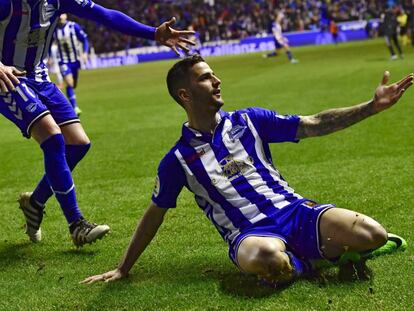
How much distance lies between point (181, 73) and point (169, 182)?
65 centimetres

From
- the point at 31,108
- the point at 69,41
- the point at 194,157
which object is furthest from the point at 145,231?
the point at 69,41

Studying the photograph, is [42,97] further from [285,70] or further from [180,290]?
[285,70]

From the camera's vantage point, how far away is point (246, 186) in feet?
13.3

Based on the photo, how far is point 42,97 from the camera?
17.4ft

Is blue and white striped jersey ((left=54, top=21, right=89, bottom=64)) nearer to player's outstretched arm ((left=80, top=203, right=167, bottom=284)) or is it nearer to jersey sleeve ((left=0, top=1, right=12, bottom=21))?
jersey sleeve ((left=0, top=1, right=12, bottom=21))

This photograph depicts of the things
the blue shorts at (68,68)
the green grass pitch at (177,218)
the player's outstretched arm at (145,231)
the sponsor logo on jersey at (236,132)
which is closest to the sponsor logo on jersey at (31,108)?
the green grass pitch at (177,218)

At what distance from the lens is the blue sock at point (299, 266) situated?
3.83 meters

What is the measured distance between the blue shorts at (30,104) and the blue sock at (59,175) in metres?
0.20

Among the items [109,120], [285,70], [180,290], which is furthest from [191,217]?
[285,70]

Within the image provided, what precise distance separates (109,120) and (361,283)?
10.9 m

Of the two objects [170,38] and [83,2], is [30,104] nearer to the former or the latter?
[83,2]

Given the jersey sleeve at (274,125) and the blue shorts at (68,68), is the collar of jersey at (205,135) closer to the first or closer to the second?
the jersey sleeve at (274,125)

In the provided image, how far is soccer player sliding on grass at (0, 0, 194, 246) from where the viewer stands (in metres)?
5.03

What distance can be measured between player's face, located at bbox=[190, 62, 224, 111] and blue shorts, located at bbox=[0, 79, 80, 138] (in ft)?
4.84
